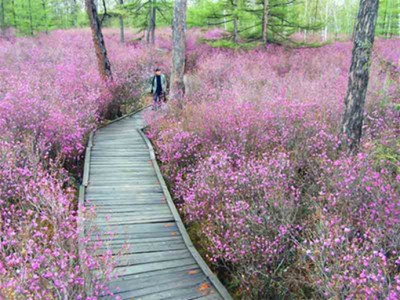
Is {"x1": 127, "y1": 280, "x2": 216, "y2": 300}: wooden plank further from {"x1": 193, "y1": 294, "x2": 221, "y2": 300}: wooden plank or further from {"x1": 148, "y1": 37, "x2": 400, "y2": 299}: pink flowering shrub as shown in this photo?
{"x1": 148, "y1": 37, "x2": 400, "y2": 299}: pink flowering shrub

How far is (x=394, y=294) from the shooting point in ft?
9.23

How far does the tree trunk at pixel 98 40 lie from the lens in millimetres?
12773

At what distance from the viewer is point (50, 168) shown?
632cm

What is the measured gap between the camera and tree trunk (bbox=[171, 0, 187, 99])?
1198 cm

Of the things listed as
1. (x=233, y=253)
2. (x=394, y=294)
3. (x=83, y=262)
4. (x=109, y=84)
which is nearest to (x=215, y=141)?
(x=233, y=253)

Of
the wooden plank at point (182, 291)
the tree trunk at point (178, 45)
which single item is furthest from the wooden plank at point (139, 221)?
the tree trunk at point (178, 45)

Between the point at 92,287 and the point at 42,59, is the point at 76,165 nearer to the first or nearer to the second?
the point at 92,287

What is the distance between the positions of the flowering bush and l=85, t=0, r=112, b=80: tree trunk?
404 millimetres

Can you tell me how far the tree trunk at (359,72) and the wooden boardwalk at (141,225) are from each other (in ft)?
12.2

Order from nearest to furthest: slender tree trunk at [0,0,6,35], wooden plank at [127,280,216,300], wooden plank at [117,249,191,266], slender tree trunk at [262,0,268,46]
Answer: wooden plank at [127,280,216,300] < wooden plank at [117,249,191,266] < slender tree trunk at [262,0,268,46] < slender tree trunk at [0,0,6,35]

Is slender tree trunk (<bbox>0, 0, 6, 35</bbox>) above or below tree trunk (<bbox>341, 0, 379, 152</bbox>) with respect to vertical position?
above

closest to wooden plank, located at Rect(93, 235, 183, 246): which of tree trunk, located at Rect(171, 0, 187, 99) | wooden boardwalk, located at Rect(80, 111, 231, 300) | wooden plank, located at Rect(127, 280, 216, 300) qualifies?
A: wooden boardwalk, located at Rect(80, 111, 231, 300)

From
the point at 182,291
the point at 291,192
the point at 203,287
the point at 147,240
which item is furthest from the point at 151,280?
the point at 291,192

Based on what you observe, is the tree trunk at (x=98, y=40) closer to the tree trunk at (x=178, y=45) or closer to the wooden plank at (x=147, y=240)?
the tree trunk at (x=178, y=45)
